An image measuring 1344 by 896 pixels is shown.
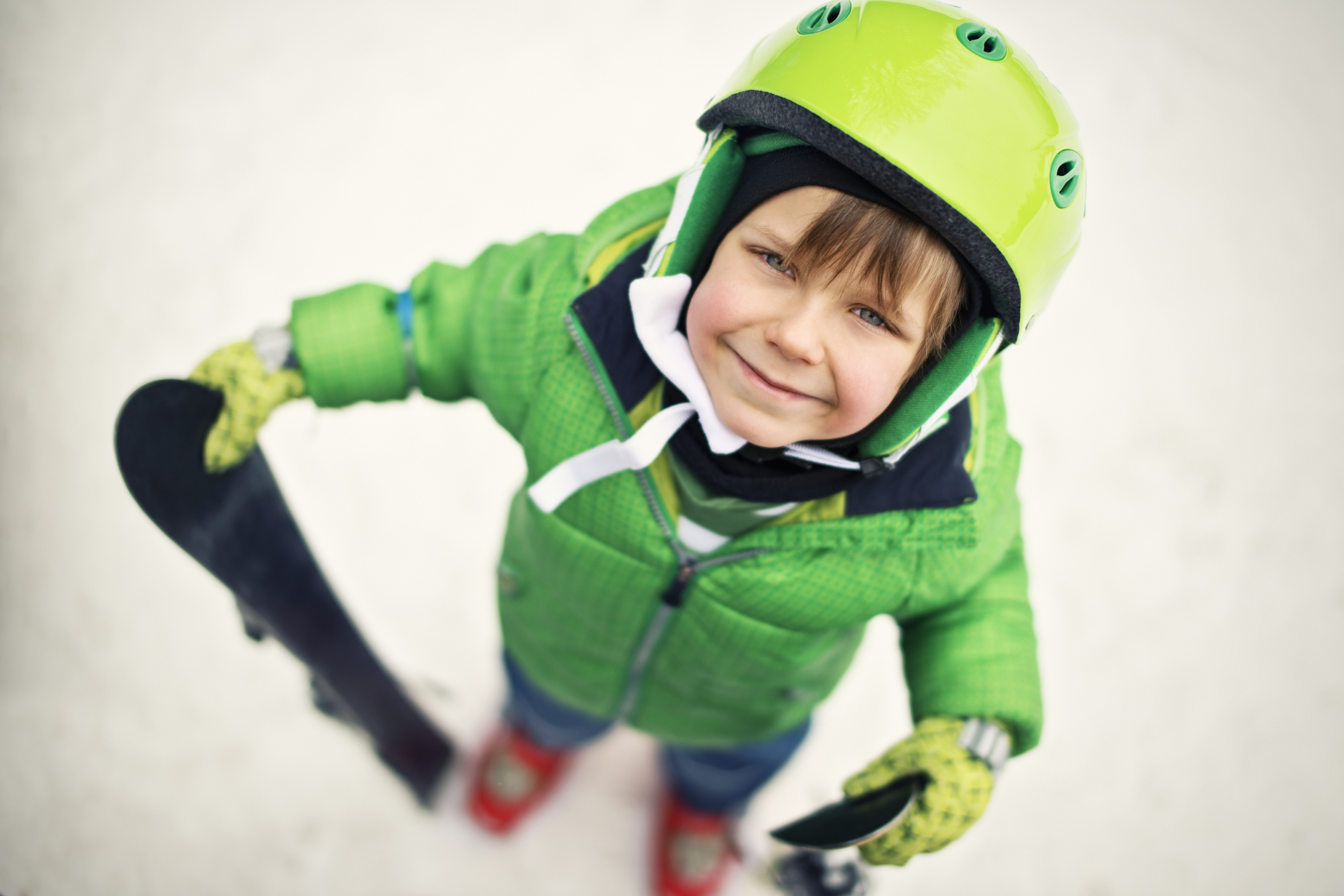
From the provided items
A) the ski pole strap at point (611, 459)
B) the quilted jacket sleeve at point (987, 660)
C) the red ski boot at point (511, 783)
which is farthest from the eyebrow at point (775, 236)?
the red ski boot at point (511, 783)

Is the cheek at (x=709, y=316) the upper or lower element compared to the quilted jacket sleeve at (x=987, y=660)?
upper

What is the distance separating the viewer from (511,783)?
115 centimetres

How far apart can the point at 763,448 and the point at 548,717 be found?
607 millimetres

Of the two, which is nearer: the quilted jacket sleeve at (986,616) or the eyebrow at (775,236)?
the eyebrow at (775,236)

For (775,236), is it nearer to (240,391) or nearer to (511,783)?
(240,391)

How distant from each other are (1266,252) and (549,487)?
5.89 ft

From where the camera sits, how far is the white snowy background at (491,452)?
1145mm

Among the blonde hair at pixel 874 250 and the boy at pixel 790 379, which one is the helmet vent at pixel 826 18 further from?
the blonde hair at pixel 874 250

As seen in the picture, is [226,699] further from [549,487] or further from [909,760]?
[909,760]

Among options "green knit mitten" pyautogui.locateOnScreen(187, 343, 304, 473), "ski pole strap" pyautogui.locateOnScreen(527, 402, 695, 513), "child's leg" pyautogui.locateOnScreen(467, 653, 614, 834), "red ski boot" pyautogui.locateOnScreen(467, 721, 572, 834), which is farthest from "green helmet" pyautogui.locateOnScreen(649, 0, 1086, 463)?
"red ski boot" pyautogui.locateOnScreen(467, 721, 572, 834)

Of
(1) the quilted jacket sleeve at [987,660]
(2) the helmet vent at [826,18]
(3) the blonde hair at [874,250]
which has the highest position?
(2) the helmet vent at [826,18]

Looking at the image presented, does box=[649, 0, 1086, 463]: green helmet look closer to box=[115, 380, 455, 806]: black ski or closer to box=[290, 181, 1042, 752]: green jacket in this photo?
box=[290, 181, 1042, 752]: green jacket

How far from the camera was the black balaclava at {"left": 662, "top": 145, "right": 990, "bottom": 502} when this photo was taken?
0.54 m

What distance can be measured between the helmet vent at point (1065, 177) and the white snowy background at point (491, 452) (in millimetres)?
915
